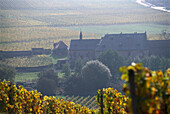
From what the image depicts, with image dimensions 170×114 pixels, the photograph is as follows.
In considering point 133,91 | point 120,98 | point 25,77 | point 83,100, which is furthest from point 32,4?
point 133,91

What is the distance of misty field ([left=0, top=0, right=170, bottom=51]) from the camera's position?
60.8m

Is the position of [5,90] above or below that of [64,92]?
above

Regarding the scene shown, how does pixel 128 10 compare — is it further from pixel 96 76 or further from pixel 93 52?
pixel 96 76

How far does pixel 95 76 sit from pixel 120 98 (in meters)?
26.9

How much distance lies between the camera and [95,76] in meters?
41.5

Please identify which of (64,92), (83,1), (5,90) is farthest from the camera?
(83,1)

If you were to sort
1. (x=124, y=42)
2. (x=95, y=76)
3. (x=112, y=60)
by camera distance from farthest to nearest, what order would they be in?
(x=124, y=42) < (x=112, y=60) < (x=95, y=76)

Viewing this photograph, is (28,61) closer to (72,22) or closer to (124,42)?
(124,42)

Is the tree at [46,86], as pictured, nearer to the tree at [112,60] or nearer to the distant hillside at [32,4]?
the distant hillside at [32,4]

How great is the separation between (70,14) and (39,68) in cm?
2559

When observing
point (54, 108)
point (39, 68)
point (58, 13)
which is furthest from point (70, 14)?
point (54, 108)

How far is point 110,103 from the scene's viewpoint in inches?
540

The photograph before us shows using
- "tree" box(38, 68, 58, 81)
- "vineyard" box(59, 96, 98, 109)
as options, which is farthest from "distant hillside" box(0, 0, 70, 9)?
"vineyard" box(59, 96, 98, 109)

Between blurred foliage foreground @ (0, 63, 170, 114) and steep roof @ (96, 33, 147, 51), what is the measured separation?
40.6m
